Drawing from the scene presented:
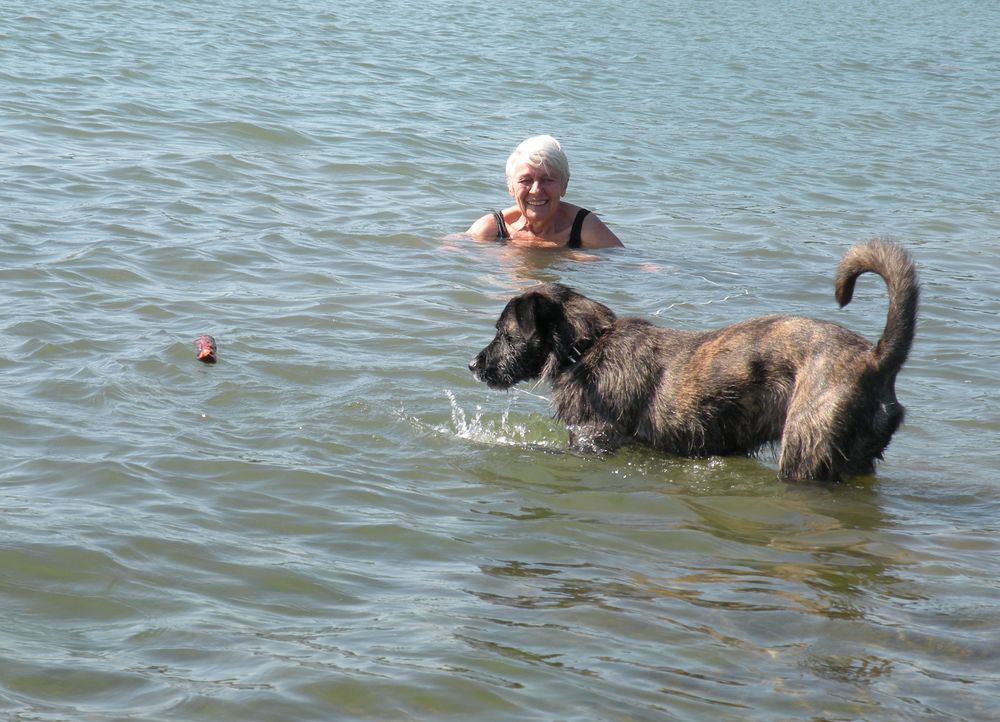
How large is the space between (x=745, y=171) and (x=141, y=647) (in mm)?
12775

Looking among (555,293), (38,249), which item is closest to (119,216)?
(38,249)

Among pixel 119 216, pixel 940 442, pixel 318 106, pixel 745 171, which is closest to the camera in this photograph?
pixel 940 442

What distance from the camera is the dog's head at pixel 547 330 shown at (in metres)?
7.34

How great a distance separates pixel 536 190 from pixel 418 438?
466 cm

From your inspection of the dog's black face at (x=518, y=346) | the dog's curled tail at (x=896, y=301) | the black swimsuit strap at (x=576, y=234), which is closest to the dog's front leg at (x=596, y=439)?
the dog's black face at (x=518, y=346)

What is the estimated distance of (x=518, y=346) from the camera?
24.4 ft

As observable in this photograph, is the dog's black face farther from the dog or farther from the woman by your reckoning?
the woman

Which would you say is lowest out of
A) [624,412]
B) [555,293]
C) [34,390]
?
[34,390]

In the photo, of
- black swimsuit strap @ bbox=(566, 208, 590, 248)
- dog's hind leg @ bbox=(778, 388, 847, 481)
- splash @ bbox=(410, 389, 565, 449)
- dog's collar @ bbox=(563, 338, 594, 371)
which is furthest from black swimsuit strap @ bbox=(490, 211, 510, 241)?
dog's hind leg @ bbox=(778, 388, 847, 481)

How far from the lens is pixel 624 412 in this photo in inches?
277

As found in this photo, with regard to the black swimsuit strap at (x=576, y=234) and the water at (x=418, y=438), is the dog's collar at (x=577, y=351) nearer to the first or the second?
the water at (x=418, y=438)

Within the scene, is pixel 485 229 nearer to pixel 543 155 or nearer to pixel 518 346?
pixel 543 155

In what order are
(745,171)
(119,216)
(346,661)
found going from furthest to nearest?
(745,171) < (119,216) < (346,661)

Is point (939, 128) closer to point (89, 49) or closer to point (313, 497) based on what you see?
point (89, 49)
